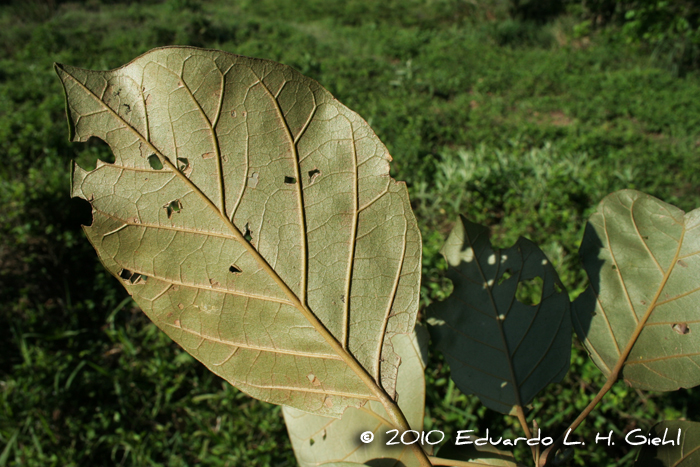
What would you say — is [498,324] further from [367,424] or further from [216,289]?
[216,289]

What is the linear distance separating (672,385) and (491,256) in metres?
0.27

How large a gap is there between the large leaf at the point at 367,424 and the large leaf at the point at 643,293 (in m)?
0.23

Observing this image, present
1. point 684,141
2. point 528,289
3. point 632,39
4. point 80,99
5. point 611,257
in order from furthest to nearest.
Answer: point 632,39, point 684,141, point 528,289, point 611,257, point 80,99

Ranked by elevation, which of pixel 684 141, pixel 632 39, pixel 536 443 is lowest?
pixel 684 141

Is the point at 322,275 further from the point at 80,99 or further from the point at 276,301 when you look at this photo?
the point at 80,99

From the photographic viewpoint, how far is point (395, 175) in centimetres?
387

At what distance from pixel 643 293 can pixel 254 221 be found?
0.51 m

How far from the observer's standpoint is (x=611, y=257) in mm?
570

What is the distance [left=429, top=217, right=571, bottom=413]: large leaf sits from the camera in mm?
584

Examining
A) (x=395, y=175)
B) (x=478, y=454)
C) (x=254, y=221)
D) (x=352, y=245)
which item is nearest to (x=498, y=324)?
(x=478, y=454)

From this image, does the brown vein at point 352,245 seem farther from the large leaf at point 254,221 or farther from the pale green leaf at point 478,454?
the pale green leaf at point 478,454

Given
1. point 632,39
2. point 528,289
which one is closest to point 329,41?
point 632,39

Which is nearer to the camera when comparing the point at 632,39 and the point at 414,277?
the point at 414,277

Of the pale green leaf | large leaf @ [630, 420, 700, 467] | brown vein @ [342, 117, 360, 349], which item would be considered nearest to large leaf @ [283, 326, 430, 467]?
the pale green leaf
